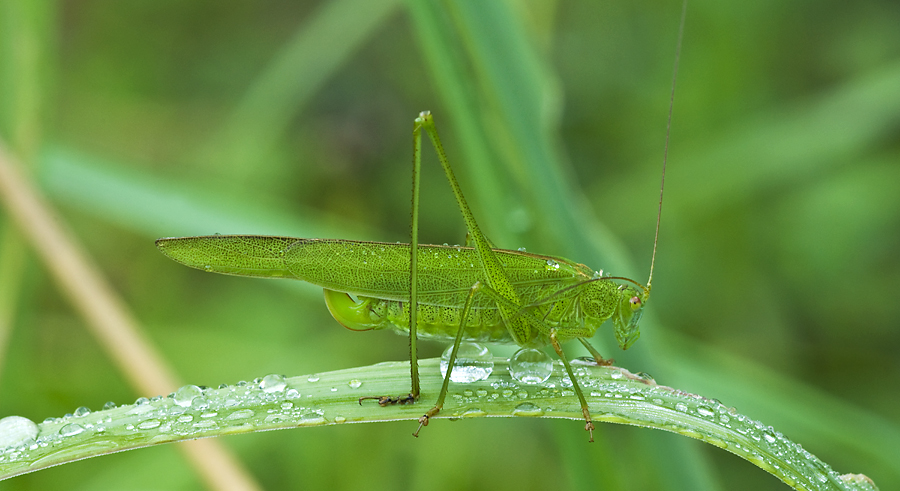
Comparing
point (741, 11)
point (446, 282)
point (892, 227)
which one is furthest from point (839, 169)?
point (446, 282)

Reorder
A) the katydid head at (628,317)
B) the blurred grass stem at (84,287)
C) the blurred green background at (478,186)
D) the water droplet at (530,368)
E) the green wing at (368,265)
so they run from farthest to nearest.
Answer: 1. the blurred green background at (478,186)
2. the blurred grass stem at (84,287)
3. the katydid head at (628,317)
4. the green wing at (368,265)
5. the water droplet at (530,368)

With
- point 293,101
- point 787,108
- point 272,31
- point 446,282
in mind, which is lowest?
point 446,282

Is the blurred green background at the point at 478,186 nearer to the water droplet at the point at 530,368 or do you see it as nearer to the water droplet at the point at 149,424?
the water droplet at the point at 530,368

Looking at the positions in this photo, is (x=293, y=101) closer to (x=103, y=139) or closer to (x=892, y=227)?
(x=103, y=139)

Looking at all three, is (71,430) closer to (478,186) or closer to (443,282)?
(443,282)

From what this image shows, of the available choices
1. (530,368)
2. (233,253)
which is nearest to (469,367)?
(530,368)

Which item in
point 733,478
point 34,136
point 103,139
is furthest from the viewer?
point 103,139

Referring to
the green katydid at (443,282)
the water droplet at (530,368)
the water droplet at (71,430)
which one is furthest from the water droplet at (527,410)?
the water droplet at (71,430)
